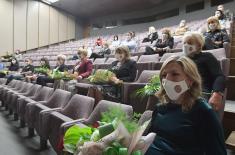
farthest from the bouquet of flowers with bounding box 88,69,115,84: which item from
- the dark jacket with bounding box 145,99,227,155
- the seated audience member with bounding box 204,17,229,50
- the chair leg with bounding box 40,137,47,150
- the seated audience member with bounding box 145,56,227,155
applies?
the dark jacket with bounding box 145,99,227,155

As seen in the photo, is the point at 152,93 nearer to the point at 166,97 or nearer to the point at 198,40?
the point at 198,40

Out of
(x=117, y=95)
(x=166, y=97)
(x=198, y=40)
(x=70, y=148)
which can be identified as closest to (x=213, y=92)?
(x=198, y=40)

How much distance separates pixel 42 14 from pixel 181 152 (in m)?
12.4

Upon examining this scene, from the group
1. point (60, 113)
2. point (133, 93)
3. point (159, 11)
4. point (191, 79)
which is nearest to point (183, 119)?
point (191, 79)

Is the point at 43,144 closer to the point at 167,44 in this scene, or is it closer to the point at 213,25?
the point at 213,25

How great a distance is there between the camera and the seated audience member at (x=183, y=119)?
100 centimetres

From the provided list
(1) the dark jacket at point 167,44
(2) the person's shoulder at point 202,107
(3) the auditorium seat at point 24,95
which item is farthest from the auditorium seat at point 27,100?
(2) the person's shoulder at point 202,107

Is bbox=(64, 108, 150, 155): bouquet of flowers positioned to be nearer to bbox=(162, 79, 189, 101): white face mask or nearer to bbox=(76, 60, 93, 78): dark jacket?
bbox=(162, 79, 189, 101): white face mask

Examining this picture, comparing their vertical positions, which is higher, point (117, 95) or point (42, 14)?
point (42, 14)

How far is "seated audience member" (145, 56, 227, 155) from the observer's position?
1.00 meters

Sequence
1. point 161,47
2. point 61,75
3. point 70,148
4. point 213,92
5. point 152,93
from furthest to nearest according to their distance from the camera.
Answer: point 161,47 < point 61,75 < point 152,93 < point 213,92 < point 70,148

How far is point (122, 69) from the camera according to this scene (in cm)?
295

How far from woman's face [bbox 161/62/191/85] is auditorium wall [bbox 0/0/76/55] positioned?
11035 millimetres

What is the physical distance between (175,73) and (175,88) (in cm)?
7
